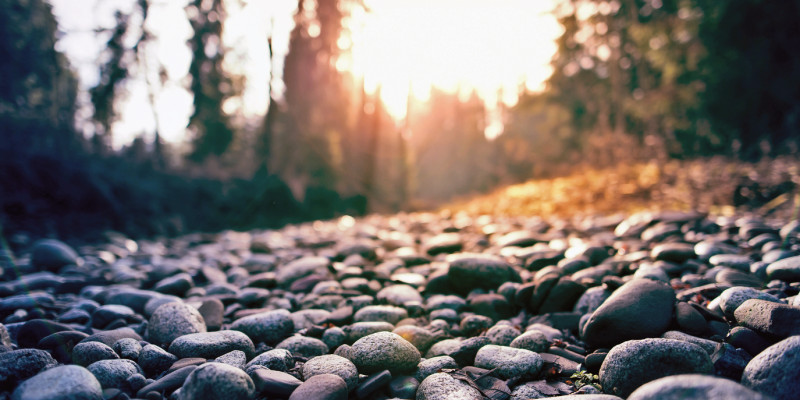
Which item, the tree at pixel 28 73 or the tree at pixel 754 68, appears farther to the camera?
the tree at pixel 28 73

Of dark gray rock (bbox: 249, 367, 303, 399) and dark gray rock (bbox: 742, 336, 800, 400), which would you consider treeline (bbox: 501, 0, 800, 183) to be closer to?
dark gray rock (bbox: 742, 336, 800, 400)

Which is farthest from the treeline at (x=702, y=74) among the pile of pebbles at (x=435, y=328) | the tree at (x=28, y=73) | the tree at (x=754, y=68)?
Answer: the tree at (x=28, y=73)

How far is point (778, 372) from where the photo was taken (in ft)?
4.60

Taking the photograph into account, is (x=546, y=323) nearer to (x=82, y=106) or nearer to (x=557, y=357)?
(x=557, y=357)

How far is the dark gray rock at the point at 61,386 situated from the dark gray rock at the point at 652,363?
2109mm

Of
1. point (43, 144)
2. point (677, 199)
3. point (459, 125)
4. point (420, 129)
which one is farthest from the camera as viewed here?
point (420, 129)

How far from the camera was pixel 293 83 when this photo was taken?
666 inches

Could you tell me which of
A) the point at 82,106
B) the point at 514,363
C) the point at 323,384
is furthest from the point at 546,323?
the point at 82,106

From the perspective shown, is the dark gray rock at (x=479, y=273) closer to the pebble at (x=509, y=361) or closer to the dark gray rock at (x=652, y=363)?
the pebble at (x=509, y=361)

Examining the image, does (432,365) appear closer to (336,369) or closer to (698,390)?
(336,369)

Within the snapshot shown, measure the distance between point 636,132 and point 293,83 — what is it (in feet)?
49.4

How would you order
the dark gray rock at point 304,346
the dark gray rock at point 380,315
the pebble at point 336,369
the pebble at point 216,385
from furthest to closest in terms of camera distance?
the dark gray rock at point 380,315 → the dark gray rock at point 304,346 → the pebble at point 336,369 → the pebble at point 216,385

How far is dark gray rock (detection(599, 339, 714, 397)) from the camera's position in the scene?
161 centimetres

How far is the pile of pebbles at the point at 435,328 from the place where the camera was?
163cm
